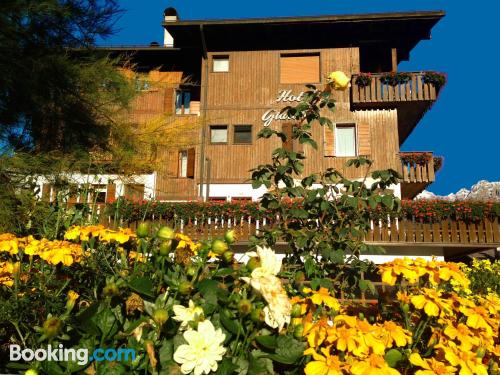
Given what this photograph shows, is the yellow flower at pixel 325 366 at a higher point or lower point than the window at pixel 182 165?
lower

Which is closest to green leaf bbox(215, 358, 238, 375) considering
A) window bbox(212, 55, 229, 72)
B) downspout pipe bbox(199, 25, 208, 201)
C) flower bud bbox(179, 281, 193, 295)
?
flower bud bbox(179, 281, 193, 295)

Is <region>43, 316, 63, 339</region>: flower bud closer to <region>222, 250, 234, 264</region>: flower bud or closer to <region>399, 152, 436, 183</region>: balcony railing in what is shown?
<region>222, 250, 234, 264</region>: flower bud

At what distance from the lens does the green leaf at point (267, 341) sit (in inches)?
52.5

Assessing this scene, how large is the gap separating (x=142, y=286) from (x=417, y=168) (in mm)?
16700

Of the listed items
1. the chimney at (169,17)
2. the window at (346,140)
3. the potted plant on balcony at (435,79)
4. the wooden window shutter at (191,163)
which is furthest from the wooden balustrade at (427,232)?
the chimney at (169,17)

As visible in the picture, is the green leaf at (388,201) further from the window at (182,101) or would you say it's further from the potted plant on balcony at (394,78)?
the window at (182,101)

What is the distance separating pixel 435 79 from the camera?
16250mm

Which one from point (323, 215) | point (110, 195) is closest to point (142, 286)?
point (323, 215)

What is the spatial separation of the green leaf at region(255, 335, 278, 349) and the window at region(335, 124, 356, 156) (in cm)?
1687

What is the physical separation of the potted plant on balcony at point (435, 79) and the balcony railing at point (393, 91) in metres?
0.13

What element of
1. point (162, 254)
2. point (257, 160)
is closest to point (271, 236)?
point (162, 254)

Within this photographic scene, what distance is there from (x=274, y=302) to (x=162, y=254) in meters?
0.47

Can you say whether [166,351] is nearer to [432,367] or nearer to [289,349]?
[289,349]

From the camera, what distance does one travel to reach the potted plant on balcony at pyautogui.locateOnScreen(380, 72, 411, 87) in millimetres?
16562
